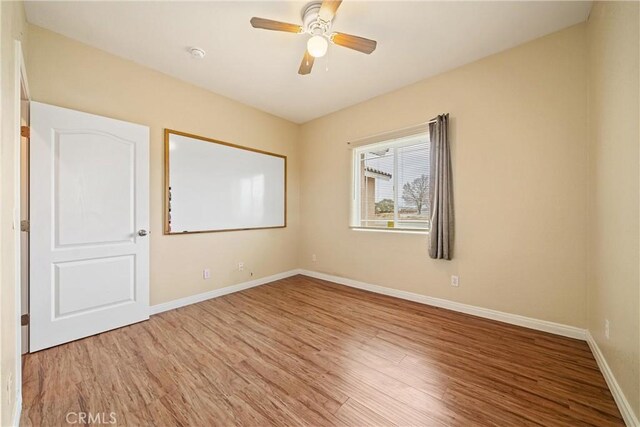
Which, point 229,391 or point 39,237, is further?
point 39,237

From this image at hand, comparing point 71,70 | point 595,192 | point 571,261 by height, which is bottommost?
point 571,261

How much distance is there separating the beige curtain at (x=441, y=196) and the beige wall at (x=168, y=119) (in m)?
2.37

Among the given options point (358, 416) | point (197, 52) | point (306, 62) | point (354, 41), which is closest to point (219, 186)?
point (197, 52)

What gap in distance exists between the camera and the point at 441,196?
2830mm

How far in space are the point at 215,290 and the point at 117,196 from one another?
62.2 inches

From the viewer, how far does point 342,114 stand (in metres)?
3.90

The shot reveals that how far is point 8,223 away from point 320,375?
1.94 meters

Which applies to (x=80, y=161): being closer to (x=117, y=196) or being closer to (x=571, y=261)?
(x=117, y=196)

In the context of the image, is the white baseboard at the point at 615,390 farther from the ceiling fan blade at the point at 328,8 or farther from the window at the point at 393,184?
the ceiling fan blade at the point at 328,8

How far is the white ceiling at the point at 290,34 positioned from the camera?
6.48 ft

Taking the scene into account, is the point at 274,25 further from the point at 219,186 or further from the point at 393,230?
the point at 393,230

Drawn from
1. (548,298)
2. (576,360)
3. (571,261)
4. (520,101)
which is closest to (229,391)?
(576,360)

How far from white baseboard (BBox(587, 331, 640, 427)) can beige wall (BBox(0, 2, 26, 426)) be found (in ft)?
9.62

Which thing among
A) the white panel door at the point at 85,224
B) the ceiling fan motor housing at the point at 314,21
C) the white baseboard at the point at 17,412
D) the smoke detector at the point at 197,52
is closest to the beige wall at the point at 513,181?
the ceiling fan motor housing at the point at 314,21
